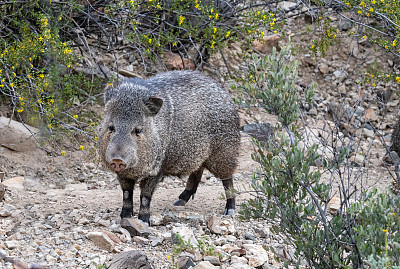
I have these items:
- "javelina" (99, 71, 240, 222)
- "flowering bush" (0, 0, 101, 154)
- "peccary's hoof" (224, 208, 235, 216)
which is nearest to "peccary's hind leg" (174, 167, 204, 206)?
"javelina" (99, 71, 240, 222)

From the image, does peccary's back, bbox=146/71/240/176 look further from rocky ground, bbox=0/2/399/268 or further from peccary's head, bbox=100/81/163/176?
rocky ground, bbox=0/2/399/268

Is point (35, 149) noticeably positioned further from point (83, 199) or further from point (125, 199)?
point (125, 199)

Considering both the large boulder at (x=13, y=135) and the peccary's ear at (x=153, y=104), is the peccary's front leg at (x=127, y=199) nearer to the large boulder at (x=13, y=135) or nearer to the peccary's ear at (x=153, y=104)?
the peccary's ear at (x=153, y=104)

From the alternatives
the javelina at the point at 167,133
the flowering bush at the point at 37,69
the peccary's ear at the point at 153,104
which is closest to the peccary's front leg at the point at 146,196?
the javelina at the point at 167,133

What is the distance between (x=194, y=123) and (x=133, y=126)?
78 centimetres

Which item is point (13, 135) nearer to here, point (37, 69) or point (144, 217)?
point (37, 69)

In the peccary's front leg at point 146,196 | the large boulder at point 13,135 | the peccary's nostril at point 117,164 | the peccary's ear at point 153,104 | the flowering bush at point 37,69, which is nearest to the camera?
the peccary's nostril at point 117,164

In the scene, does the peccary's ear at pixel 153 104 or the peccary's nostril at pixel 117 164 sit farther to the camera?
the peccary's ear at pixel 153 104

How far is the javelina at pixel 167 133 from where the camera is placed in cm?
445

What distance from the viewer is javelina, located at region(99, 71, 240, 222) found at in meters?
4.45

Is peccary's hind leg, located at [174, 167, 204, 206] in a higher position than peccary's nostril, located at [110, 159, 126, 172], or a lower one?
lower

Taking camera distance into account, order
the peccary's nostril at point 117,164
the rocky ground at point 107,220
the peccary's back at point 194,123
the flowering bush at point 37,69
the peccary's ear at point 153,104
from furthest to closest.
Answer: the flowering bush at point 37,69, the peccary's back at point 194,123, the peccary's ear at point 153,104, the peccary's nostril at point 117,164, the rocky ground at point 107,220

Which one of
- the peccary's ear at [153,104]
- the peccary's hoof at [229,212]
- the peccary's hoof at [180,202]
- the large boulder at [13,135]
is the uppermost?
the peccary's ear at [153,104]

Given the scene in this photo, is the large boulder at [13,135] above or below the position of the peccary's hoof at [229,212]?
above
